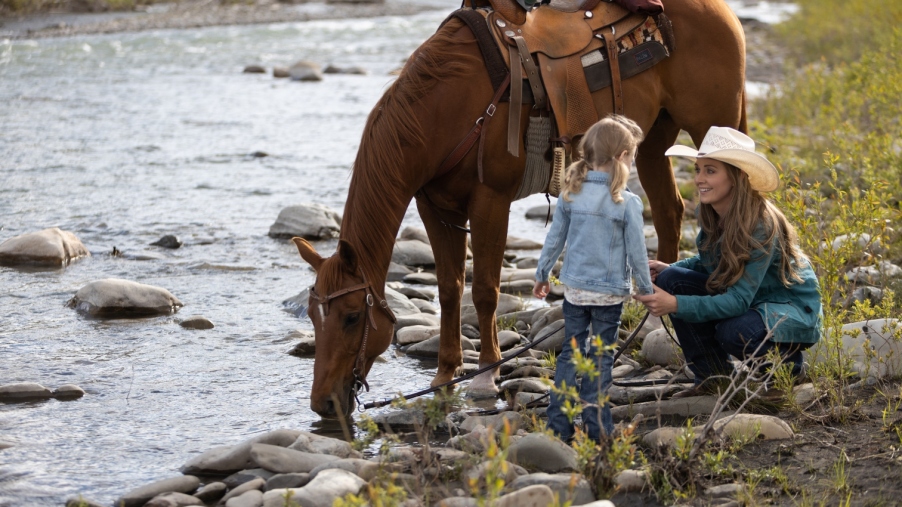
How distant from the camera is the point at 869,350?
4.62 metres

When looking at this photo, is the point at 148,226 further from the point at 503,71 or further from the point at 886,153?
the point at 886,153

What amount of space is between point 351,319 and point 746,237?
173cm

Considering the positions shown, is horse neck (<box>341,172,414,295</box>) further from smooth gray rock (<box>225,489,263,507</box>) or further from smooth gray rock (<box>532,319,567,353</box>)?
smooth gray rock (<box>532,319,567,353</box>)

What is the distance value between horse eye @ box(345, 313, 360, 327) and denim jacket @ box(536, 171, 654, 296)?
0.85 meters

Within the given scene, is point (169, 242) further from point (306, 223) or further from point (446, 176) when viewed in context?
point (446, 176)

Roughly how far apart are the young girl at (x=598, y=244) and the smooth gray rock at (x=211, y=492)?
1.34 meters

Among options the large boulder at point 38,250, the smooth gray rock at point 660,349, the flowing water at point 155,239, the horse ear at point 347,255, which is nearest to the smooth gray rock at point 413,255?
the flowing water at point 155,239

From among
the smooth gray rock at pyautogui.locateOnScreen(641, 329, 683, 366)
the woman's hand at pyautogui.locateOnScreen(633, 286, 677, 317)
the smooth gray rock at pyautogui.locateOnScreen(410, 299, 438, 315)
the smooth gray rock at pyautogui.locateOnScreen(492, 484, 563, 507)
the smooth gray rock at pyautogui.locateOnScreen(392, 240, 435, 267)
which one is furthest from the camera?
the smooth gray rock at pyautogui.locateOnScreen(392, 240, 435, 267)

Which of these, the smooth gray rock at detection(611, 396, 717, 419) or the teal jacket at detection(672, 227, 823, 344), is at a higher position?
the teal jacket at detection(672, 227, 823, 344)

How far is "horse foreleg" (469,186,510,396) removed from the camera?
16.3 feet

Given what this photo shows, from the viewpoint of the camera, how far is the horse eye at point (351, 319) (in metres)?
4.51

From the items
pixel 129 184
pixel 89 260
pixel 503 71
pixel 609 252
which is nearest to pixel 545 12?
pixel 503 71

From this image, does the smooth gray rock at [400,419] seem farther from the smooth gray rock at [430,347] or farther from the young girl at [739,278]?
the young girl at [739,278]

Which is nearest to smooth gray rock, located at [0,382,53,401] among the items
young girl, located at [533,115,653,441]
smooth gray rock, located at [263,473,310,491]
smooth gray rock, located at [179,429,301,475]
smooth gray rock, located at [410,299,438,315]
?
smooth gray rock, located at [179,429,301,475]
